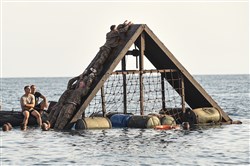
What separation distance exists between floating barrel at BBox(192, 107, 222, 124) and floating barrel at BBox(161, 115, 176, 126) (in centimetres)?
137

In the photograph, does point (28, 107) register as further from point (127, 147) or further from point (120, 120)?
point (127, 147)

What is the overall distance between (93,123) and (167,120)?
400 centimetres

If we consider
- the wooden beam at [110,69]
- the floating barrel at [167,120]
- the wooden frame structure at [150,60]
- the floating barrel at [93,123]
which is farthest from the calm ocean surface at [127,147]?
the wooden frame structure at [150,60]

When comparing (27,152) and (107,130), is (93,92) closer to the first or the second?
(107,130)

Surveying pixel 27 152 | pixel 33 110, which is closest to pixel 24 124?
pixel 33 110

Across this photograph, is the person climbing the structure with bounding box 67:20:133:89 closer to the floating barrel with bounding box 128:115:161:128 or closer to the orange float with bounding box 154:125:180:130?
the floating barrel with bounding box 128:115:161:128

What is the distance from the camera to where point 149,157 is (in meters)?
29.5

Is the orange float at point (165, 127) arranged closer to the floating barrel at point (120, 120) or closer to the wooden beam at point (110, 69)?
the floating barrel at point (120, 120)

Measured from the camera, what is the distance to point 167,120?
39.7 metres

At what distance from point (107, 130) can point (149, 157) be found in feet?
28.5

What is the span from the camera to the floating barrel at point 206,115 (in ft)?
133

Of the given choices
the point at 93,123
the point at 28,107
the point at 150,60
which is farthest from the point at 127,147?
the point at 150,60

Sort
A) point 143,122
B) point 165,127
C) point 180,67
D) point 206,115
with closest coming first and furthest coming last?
point 143,122 < point 165,127 < point 206,115 < point 180,67

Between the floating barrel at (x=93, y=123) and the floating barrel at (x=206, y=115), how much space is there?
4769 millimetres
